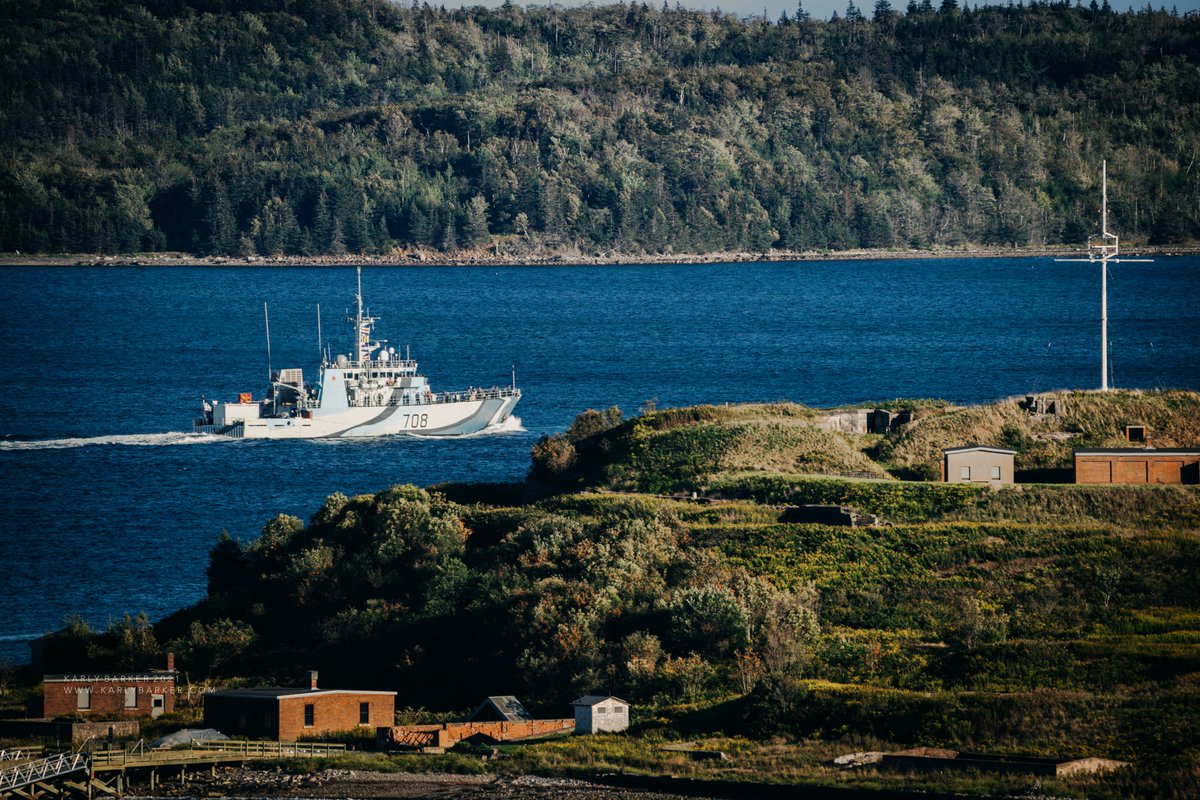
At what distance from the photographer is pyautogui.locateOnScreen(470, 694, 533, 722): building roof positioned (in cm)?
4056

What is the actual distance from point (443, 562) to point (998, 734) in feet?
57.7

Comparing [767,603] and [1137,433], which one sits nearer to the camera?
[767,603]

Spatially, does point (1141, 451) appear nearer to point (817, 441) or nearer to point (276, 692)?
point (817, 441)

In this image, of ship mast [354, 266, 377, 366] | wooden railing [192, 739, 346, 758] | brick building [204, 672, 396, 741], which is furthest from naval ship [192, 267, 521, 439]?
wooden railing [192, 739, 346, 758]

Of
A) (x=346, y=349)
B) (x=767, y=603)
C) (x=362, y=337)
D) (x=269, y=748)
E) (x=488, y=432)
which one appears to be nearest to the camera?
(x=269, y=748)

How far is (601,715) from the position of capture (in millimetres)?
40062

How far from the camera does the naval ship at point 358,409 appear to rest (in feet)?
322

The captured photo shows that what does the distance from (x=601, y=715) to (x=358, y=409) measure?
59291 millimetres

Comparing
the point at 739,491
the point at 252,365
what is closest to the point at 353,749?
the point at 739,491

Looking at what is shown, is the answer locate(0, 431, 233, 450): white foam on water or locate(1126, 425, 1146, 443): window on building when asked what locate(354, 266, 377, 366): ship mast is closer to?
locate(0, 431, 233, 450): white foam on water

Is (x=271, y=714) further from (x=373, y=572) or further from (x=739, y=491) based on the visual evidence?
(x=739, y=491)

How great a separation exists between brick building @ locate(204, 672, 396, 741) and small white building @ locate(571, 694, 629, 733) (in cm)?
465

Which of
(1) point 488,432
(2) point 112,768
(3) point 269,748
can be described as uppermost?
(1) point 488,432

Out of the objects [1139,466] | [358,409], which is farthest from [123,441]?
[1139,466]
